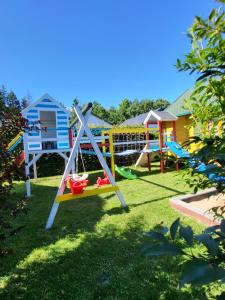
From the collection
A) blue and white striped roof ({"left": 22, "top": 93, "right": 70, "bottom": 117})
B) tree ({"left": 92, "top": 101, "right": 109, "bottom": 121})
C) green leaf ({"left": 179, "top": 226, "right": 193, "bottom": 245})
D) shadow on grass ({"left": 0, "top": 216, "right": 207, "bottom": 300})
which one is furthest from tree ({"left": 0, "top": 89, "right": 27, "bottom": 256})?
tree ({"left": 92, "top": 101, "right": 109, "bottom": 121})

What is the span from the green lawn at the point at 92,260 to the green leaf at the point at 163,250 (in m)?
1.01

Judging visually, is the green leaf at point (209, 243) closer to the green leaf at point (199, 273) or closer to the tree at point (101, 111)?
the green leaf at point (199, 273)

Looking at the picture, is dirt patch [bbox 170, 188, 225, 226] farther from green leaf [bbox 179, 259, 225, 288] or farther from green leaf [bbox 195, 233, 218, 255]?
green leaf [bbox 179, 259, 225, 288]

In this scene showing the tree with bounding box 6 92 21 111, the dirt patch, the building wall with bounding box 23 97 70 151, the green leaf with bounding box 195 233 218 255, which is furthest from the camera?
the building wall with bounding box 23 97 70 151

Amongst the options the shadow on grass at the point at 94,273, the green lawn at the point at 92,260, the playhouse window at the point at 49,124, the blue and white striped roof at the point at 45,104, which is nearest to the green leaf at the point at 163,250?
the green lawn at the point at 92,260

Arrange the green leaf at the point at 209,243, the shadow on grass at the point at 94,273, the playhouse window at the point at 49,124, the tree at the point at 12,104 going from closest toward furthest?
the green leaf at the point at 209,243 < the shadow on grass at the point at 94,273 < the tree at the point at 12,104 < the playhouse window at the point at 49,124

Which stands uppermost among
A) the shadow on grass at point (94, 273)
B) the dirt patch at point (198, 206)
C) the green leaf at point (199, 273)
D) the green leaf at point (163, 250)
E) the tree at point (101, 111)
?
the tree at point (101, 111)

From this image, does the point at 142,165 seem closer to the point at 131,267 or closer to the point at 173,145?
the point at 173,145

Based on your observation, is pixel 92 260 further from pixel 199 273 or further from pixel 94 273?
pixel 199 273

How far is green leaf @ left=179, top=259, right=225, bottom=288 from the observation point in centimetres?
43

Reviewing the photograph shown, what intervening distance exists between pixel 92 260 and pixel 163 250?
306 centimetres

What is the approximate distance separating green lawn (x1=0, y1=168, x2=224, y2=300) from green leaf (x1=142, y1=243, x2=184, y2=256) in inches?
39.9

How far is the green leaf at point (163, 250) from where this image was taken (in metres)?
0.52

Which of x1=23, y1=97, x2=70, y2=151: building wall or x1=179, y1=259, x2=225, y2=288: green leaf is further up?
x1=23, y1=97, x2=70, y2=151: building wall
